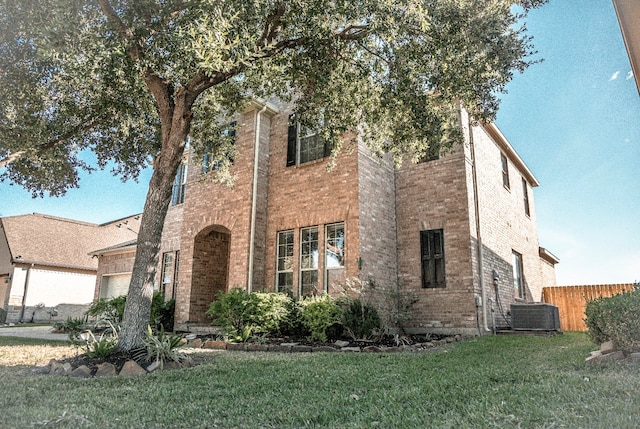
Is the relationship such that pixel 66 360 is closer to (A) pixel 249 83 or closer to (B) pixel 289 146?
(A) pixel 249 83

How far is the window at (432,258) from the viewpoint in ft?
36.1

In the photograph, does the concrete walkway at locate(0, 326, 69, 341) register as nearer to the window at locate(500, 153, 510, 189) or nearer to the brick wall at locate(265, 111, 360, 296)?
the brick wall at locate(265, 111, 360, 296)

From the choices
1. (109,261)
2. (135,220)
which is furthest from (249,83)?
(135,220)

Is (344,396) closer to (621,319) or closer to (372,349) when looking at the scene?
(621,319)

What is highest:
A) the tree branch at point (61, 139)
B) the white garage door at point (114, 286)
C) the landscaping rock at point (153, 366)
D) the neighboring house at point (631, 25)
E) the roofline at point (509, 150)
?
the roofline at point (509, 150)

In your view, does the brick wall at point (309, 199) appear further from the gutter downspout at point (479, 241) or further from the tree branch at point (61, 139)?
the tree branch at point (61, 139)

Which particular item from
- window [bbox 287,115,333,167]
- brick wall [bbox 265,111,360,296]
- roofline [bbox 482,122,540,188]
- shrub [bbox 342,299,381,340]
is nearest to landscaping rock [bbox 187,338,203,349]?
brick wall [bbox 265,111,360,296]

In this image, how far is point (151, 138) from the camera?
10.7m

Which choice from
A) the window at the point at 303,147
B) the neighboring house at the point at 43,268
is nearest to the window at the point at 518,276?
the window at the point at 303,147

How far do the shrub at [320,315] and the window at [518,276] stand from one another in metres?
7.29

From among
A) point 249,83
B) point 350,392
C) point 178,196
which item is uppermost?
point 249,83

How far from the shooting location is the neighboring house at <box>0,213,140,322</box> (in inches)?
896

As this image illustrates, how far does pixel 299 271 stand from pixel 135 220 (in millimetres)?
23469

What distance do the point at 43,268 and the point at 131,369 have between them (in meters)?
22.9
